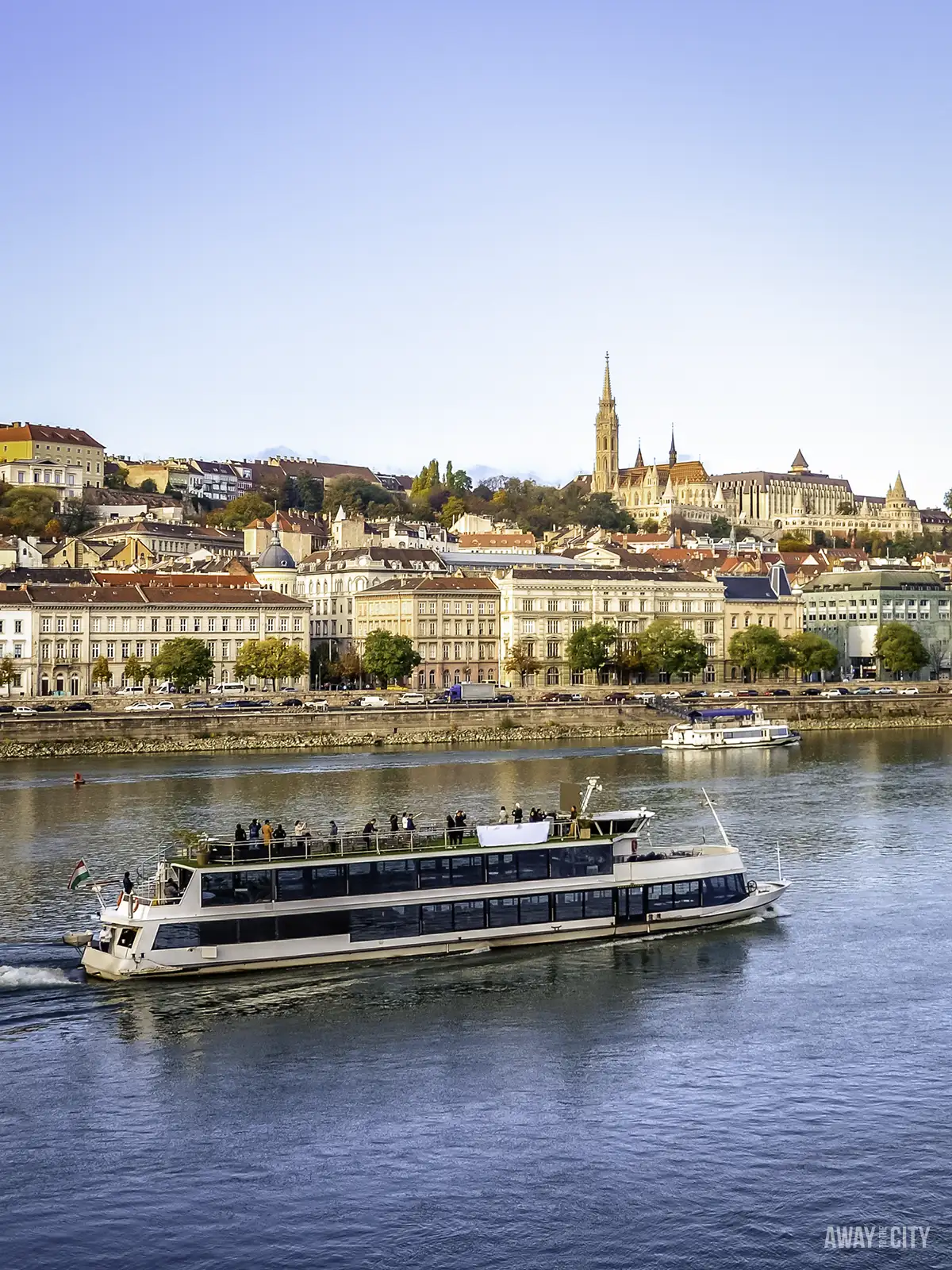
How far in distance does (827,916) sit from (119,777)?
35221mm

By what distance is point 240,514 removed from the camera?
556ft

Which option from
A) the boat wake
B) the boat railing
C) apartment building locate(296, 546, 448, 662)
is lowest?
the boat wake

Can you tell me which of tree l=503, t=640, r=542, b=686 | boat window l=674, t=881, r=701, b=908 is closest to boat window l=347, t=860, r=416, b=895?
boat window l=674, t=881, r=701, b=908

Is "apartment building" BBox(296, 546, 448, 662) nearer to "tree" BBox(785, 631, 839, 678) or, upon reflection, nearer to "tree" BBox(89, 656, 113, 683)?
"tree" BBox(89, 656, 113, 683)

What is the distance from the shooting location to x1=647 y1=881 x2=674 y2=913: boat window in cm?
3303

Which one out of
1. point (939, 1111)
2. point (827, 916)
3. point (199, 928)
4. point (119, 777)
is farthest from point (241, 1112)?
point (119, 777)

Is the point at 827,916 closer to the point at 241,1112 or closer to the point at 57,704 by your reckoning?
the point at 241,1112

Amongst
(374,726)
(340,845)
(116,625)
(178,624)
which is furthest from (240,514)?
(340,845)

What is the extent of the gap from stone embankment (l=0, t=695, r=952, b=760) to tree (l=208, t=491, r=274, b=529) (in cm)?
8235

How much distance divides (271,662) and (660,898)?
219 ft

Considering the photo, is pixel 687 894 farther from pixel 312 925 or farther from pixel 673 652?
pixel 673 652

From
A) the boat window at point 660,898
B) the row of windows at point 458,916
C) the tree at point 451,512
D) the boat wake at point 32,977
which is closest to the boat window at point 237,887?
the row of windows at point 458,916

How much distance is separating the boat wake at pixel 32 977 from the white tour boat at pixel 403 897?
0.58 metres

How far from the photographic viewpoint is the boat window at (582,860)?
3222cm
